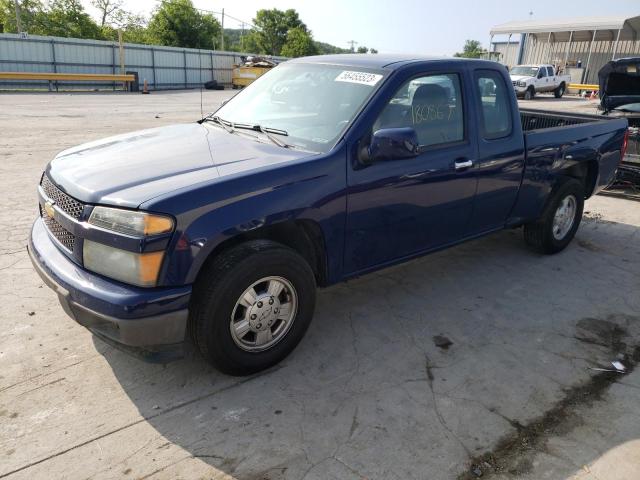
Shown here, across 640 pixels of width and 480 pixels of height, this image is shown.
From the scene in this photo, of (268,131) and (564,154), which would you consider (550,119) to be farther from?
(268,131)

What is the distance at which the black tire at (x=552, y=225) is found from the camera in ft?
16.8

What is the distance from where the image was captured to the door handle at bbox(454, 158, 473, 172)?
12.8ft

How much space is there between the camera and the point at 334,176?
317 centimetres

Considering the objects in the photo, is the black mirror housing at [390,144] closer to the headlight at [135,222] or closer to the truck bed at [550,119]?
the headlight at [135,222]

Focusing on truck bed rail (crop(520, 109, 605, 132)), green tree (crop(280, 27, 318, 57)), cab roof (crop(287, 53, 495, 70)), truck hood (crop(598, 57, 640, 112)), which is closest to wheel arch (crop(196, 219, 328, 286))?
cab roof (crop(287, 53, 495, 70))

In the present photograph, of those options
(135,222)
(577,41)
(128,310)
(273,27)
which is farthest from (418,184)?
(273,27)

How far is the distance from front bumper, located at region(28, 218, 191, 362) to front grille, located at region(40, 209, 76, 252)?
0.45 feet

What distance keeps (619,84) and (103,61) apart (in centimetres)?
2812

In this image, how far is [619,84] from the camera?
8062mm

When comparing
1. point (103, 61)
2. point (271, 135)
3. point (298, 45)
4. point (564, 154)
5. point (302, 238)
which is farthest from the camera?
point (298, 45)

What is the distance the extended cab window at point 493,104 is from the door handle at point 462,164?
337 millimetres

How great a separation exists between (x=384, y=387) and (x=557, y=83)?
111ft

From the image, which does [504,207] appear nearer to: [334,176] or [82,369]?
[334,176]

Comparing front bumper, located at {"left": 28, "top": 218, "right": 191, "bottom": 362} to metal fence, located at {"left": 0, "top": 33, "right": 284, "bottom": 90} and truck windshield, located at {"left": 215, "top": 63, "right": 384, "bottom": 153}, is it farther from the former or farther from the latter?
metal fence, located at {"left": 0, "top": 33, "right": 284, "bottom": 90}
